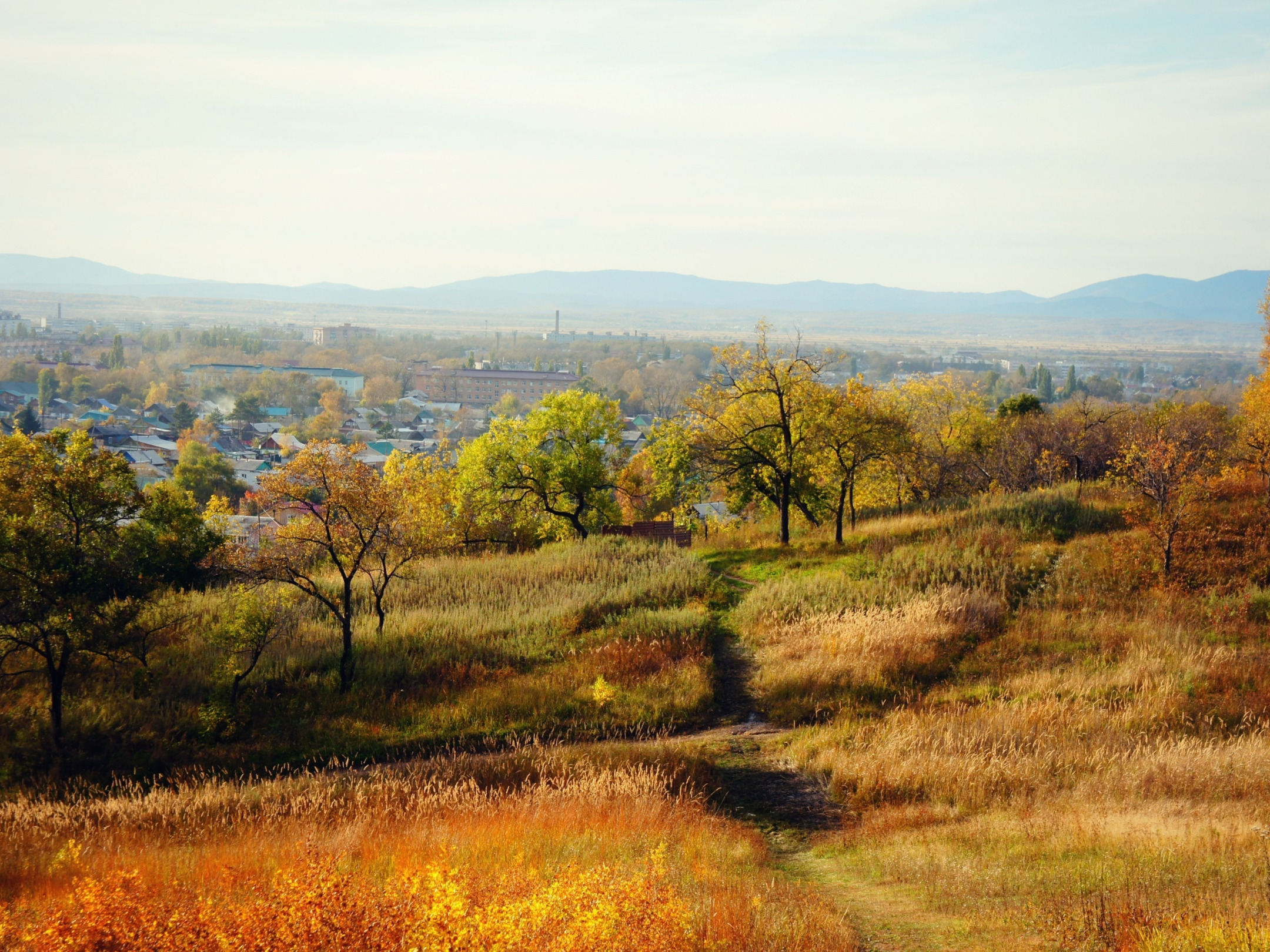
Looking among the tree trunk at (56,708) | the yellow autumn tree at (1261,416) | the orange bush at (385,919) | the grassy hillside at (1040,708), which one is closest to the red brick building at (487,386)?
the yellow autumn tree at (1261,416)

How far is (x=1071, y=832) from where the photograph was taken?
29.8ft

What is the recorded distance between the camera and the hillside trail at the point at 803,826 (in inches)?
279

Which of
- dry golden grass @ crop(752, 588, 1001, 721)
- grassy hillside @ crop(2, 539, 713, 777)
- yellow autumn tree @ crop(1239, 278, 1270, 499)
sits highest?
yellow autumn tree @ crop(1239, 278, 1270, 499)

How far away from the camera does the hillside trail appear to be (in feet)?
23.3

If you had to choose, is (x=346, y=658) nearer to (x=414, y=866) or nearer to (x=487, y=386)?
(x=414, y=866)

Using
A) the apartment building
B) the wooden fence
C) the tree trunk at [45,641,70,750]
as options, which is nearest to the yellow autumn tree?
the wooden fence

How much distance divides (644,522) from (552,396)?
662cm

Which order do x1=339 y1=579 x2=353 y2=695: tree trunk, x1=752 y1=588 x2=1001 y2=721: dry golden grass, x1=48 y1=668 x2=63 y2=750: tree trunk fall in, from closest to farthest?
x1=48 y1=668 x2=63 y2=750: tree trunk
x1=752 y1=588 x2=1001 y2=721: dry golden grass
x1=339 y1=579 x2=353 y2=695: tree trunk

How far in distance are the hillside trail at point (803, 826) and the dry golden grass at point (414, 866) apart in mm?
478

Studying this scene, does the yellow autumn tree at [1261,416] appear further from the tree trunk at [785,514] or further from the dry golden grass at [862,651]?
the tree trunk at [785,514]

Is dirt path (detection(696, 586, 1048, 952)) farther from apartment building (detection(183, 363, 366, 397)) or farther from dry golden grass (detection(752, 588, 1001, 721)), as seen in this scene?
apartment building (detection(183, 363, 366, 397))

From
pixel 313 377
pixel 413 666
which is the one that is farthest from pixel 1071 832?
pixel 313 377

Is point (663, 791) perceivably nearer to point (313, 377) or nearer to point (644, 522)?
point (644, 522)

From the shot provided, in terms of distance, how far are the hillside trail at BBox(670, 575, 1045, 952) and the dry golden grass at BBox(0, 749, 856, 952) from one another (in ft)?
1.57
